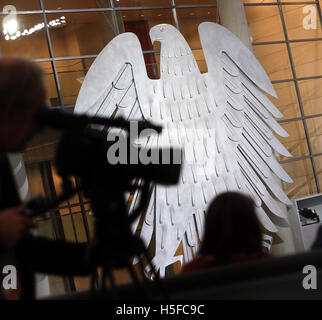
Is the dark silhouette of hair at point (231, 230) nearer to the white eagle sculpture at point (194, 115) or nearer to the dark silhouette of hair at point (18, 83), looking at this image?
the dark silhouette of hair at point (18, 83)

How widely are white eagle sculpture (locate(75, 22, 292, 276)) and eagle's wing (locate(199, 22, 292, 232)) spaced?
11 mm

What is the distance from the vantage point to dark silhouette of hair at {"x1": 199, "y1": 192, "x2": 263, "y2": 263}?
1239 millimetres

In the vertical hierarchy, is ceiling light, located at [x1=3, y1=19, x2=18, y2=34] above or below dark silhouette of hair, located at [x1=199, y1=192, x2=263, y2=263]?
above

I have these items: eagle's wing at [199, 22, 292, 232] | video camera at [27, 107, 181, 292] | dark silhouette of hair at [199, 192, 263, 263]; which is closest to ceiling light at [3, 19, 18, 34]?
eagle's wing at [199, 22, 292, 232]

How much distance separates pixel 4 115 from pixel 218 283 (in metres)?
0.54

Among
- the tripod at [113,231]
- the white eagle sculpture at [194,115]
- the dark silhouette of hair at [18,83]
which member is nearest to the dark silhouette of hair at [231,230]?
the tripod at [113,231]

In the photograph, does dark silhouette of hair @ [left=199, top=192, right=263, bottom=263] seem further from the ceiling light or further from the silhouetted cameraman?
the ceiling light

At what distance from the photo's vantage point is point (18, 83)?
3.14ft

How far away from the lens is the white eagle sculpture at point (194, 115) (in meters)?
Answer: 5.64

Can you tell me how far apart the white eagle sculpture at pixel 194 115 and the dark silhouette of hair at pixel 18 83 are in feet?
14.5

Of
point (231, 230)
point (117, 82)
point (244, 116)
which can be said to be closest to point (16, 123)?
point (231, 230)

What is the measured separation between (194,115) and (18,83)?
16.5 ft

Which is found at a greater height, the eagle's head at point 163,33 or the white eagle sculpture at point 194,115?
the eagle's head at point 163,33

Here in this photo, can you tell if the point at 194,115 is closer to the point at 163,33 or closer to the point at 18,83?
the point at 163,33
